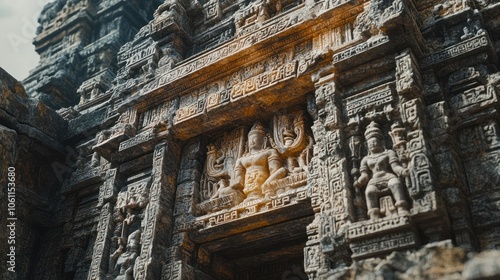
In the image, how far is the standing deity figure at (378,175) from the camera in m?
5.20

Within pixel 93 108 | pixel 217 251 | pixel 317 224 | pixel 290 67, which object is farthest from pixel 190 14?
pixel 317 224

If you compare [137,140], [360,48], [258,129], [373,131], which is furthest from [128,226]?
[360,48]

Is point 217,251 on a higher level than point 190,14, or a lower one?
lower

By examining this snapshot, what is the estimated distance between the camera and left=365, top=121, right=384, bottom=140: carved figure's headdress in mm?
5797

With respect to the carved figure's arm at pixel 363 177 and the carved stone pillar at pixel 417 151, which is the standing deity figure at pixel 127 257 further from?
the carved stone pillar at pixel 417 151

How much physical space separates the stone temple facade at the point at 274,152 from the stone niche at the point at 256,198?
1.0 inches

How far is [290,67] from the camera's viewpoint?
7.17 m

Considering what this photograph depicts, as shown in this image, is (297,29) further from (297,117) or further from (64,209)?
(64,209)

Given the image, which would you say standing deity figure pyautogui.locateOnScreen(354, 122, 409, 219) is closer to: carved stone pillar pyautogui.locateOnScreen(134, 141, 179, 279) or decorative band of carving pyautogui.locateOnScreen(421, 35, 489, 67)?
decorative band of carving pyautogui.locateOnScreen(421, 35, 489, 67)

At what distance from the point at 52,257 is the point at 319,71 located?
18.1 ft

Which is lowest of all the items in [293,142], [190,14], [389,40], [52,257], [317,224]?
[317,224]

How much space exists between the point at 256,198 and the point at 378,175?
6.12ft

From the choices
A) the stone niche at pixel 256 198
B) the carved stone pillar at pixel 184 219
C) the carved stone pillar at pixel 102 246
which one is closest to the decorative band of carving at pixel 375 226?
the stone niche at pixel 256 198

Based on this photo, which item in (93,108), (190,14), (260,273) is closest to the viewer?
(260,273)
